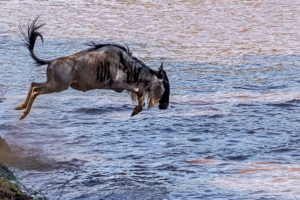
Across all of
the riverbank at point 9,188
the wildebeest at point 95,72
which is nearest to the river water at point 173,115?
the riverbank at point 9,188

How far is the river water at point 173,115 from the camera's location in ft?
29.8

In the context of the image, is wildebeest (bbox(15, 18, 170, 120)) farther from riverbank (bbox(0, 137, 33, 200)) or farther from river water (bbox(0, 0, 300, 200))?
riverbank (bbox(0, 137, 33, 200))

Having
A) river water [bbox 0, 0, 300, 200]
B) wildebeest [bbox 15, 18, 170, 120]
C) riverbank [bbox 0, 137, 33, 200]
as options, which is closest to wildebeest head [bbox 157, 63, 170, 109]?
wildebeest [bbox 15, 18, 170, 120]

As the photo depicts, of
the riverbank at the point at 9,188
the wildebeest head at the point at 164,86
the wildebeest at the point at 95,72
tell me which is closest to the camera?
the riverbank at the point at 9,188

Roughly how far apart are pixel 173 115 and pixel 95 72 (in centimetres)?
309

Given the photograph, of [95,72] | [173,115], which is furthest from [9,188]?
[173,115]

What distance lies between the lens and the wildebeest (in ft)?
29.7

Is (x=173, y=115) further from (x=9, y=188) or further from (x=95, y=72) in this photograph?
(x=9, y=188)

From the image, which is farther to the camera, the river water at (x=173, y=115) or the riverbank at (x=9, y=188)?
the river water at (x=173, y=115)

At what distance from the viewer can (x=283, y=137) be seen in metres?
10.9

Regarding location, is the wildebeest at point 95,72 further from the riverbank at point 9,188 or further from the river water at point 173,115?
the riverbank at point 9,188

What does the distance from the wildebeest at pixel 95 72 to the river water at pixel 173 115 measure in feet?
2.91

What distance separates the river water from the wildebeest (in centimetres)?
89

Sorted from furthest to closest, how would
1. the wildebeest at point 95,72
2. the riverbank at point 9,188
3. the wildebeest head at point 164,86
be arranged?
the wildebeest head at point 164,86 < the wildebeest at point 95,72 < the riverbank at point 9,188
